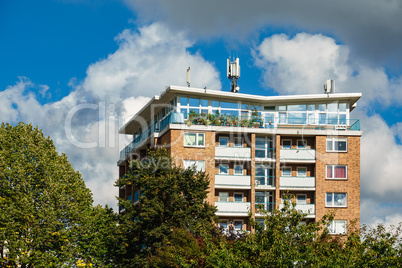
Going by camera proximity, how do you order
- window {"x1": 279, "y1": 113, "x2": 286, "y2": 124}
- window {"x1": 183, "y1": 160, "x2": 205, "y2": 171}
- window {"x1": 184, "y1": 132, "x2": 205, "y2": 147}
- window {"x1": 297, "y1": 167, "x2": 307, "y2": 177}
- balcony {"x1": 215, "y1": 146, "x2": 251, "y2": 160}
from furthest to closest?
window {"x1": 279, "y1": 113, "x2": 286, "y2": 124}
window {"x1": 297, "y1": 167, "x2": 307, "y2": 177}
balcony {"x1": 215, "y1": 146, "x2": 251, "y2": 160}
window {"x1": 184, "y1": 132, "x2": 205, "y2": 147}
window {"x1": 183, "y1": 160, "x2": 205, "y2": 171}

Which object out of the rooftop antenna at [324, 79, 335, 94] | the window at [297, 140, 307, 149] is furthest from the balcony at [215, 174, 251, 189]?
the rooftop antenna at [324, 79, 335, 94]

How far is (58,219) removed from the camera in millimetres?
50562

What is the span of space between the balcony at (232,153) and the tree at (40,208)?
37.6 ft

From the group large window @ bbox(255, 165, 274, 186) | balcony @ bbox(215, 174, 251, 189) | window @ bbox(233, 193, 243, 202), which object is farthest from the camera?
large window @ bbox(255, 165, 274, 186)

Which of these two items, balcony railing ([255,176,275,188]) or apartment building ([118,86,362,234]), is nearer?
apartment building ([118,86,362,234])

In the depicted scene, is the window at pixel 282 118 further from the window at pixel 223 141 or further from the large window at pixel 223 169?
the large window at pixel 223 169

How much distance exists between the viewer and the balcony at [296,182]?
6057 centimetres

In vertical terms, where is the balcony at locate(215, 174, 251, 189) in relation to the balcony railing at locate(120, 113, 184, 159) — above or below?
below

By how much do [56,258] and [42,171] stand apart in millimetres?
6459

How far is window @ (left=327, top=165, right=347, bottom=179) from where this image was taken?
199 feet

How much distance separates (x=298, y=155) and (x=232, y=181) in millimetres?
6352

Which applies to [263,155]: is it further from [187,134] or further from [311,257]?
[311,257]

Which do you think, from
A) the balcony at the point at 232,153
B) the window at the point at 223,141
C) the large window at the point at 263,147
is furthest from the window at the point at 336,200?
the window at the point at 223,141

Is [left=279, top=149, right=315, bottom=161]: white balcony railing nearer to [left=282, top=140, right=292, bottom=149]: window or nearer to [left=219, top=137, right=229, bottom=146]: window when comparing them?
[left=282, top=140, right=292, bottom=149]: window
